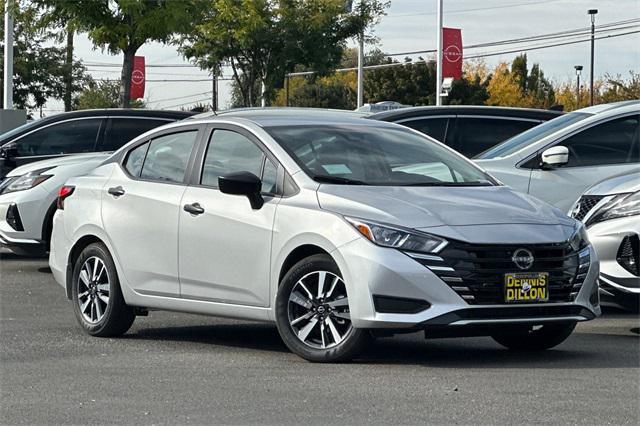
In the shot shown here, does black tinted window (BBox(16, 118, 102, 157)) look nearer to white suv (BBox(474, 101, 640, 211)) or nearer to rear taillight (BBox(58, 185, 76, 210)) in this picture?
white suv (BBox(474, 101, 640, 211))

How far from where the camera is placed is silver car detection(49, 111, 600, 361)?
320 inches

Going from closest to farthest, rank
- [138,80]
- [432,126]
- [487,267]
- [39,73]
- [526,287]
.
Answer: [487,267]
[526,287]
[432,126]
[138,80]
[39,73]

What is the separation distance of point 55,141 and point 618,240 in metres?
8.97

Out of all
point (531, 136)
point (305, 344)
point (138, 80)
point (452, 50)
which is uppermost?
point (452, 50)

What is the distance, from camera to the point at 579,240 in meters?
8.65

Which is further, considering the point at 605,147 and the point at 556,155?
the point at 605,147

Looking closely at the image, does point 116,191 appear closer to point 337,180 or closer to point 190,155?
point 190,155

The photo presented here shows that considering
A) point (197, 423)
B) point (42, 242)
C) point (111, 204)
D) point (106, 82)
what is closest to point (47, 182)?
point (42, 242)

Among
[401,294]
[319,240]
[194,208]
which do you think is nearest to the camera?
[401,294]

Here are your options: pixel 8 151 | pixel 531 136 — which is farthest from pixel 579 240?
pixel 8 151

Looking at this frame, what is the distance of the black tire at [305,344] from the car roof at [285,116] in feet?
4.45

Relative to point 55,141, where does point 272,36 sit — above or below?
above

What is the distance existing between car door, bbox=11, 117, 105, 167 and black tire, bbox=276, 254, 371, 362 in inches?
354

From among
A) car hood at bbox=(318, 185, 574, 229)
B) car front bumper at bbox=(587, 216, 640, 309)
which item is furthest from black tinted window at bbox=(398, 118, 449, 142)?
car hood at bbox=(318, 185, 574, 229)
